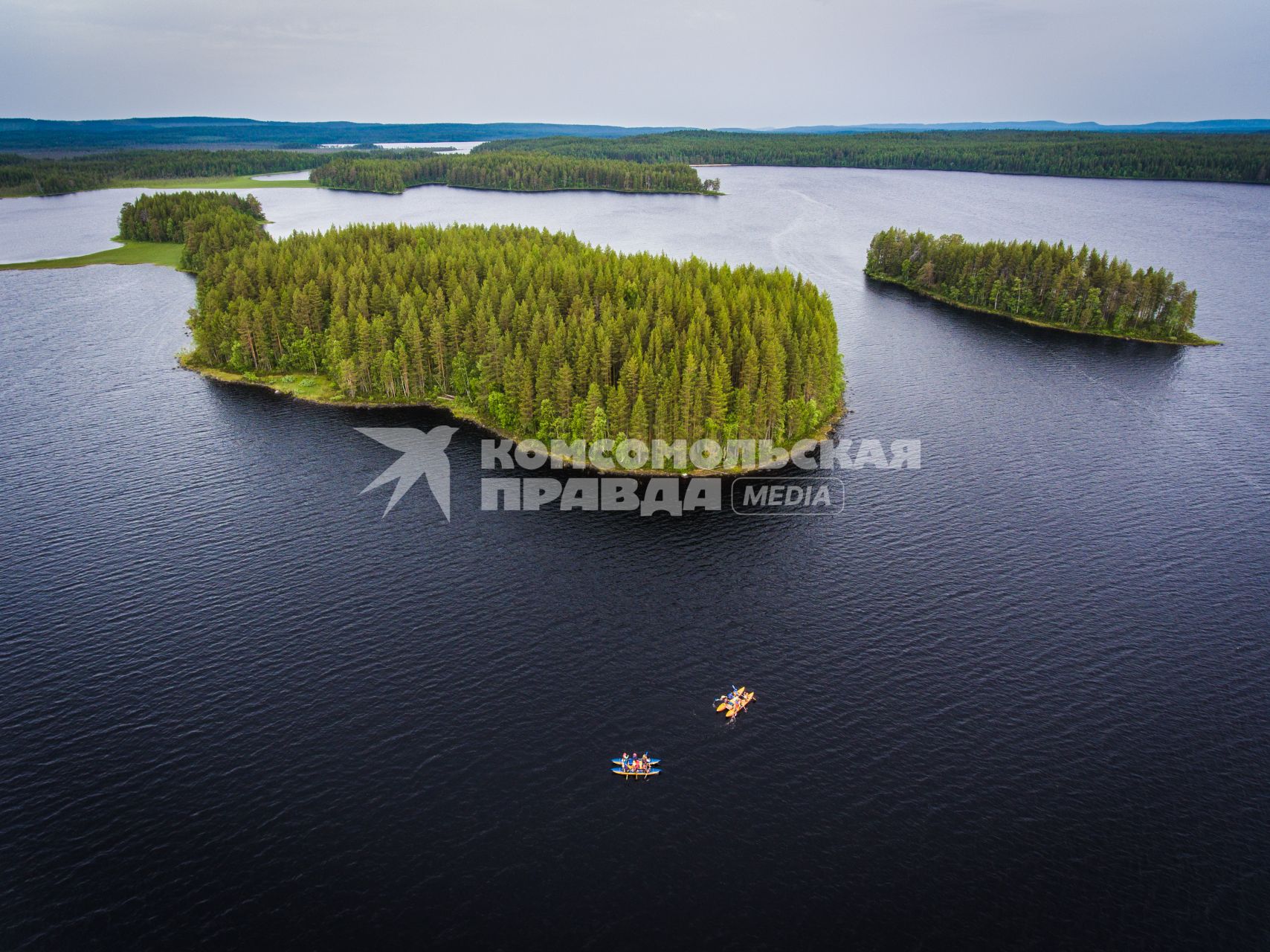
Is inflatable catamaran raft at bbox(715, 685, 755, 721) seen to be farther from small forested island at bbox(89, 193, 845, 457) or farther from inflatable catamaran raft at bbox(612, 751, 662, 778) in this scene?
small forested island at bbox(89, 193, 845, 457)

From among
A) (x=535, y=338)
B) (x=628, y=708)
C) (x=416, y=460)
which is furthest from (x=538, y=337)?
(x=628, y=708)

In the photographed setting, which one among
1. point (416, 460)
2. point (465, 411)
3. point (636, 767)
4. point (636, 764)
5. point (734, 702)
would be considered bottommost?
point (636, 767)

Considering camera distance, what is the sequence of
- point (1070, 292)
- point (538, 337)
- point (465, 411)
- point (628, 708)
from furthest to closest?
point (1070, 292)
point (465, 411)
point (538, 337)
point (628, 708)

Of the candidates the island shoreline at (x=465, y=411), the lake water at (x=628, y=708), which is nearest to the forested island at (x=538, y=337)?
the island shoreline at (x=465, y=411)

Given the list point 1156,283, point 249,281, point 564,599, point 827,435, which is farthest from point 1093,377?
point 249,281

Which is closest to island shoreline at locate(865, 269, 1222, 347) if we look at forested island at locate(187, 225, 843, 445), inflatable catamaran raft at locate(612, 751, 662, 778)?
forested island at locate(187, 225, 843, 445)

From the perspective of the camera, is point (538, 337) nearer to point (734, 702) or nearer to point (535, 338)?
point (535, 338)

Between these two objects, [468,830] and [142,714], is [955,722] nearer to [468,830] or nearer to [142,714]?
[468,830]
